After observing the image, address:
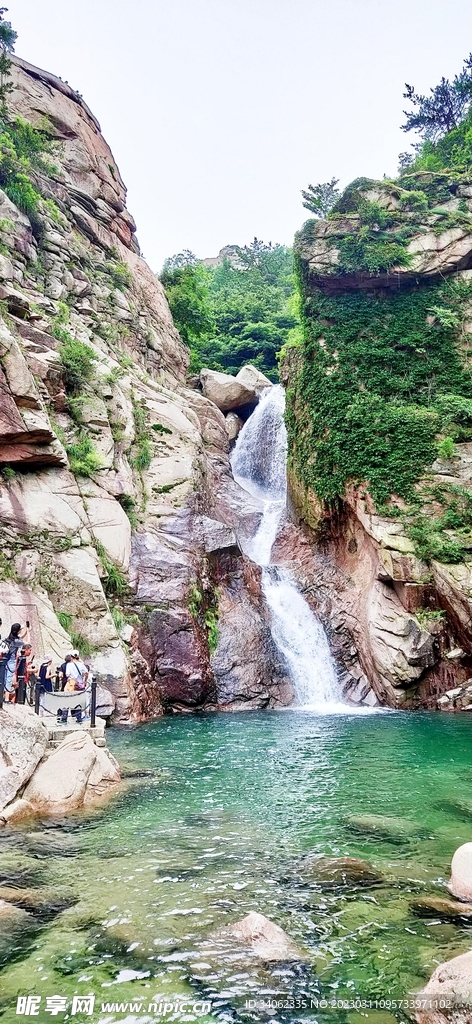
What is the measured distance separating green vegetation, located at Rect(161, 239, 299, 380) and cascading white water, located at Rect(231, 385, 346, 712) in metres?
7.51

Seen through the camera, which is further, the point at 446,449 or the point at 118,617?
the point at 446,449

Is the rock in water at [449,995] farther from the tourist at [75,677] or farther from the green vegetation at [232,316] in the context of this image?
the green vegetation at [232,316]

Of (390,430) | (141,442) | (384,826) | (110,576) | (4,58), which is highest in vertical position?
(4,58)

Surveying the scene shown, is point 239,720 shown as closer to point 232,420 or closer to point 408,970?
point 408,970

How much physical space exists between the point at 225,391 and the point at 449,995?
110 feet

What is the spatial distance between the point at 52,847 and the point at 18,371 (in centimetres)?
1323

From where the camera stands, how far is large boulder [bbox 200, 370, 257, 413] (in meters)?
35.6

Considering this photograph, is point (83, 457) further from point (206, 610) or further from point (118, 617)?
point (206, 610)

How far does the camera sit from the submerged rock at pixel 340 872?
19.4 feet

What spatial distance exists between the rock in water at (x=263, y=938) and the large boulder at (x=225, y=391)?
32.1 meters

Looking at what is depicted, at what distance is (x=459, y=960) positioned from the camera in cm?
388

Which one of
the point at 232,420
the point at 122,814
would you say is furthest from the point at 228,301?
the point at 122,814

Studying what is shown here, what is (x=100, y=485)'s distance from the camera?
63.5 ft

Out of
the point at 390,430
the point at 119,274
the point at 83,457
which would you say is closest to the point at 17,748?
the point at 83,457
